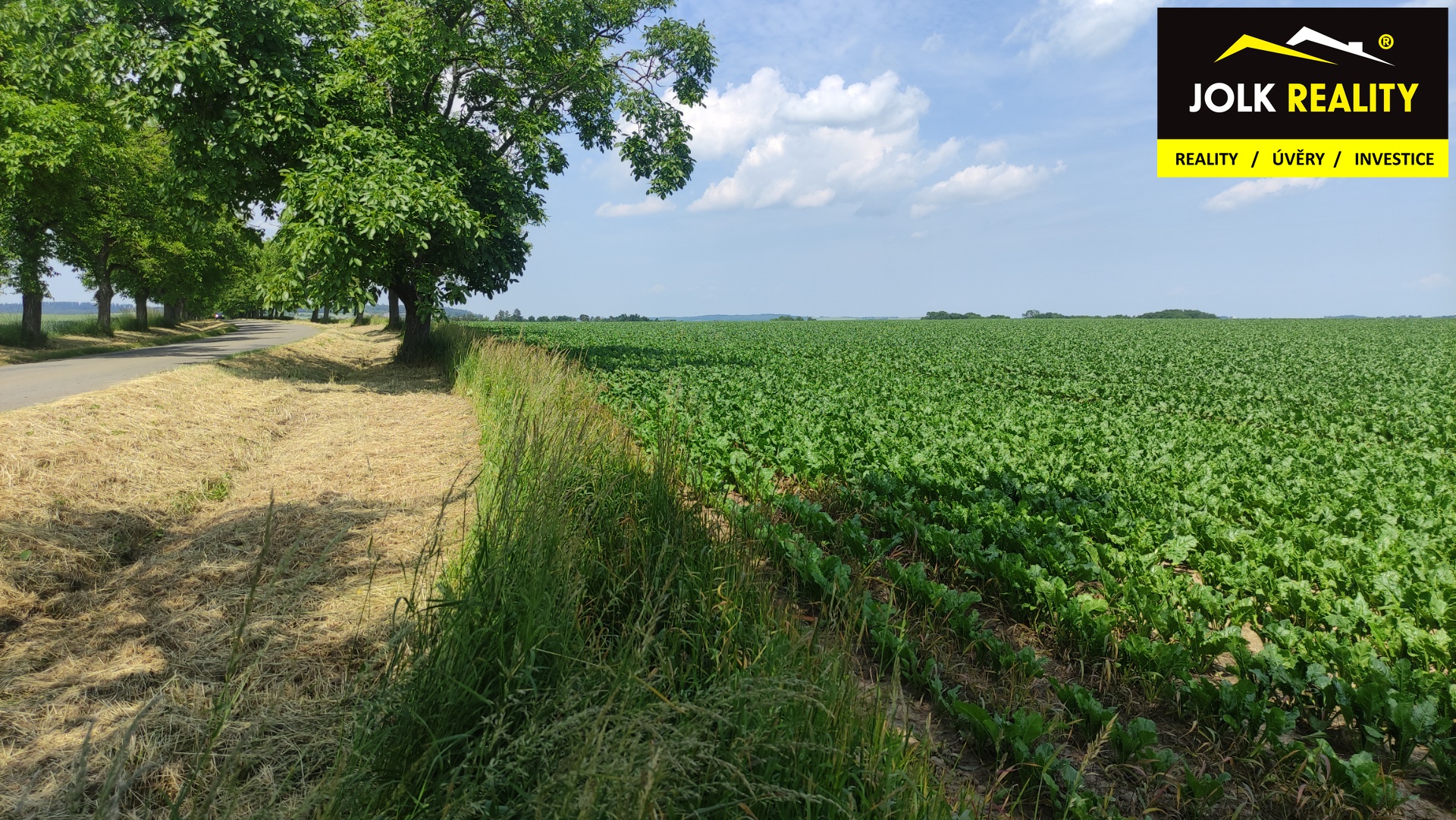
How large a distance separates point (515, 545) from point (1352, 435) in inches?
548

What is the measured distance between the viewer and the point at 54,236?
25109 mm

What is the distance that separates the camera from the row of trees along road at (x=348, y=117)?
41.2ft

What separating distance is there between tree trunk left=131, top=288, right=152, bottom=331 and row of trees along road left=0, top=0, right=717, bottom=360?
13.2 metres

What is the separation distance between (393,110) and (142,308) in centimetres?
2897

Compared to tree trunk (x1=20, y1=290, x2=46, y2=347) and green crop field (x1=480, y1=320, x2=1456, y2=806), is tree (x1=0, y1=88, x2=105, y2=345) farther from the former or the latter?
green crop field (x1=480, y1=320, x2=1456, y2=806)

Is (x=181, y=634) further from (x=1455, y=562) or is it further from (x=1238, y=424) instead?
(x=1238, y=424)

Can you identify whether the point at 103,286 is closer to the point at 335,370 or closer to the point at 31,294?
the point at 31,294

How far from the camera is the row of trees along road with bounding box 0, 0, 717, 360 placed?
12.5 m

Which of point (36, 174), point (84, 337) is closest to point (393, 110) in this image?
point (36, 174)

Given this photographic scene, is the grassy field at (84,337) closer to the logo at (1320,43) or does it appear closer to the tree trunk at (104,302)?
the tree trunk at (104,302)

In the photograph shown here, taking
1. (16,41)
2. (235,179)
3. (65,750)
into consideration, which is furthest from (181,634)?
(16,41)

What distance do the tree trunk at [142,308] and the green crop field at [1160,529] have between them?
32.9m

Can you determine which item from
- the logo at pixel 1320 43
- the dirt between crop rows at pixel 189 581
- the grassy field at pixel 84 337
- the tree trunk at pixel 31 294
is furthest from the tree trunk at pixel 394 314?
the logo at pixel 1320 43

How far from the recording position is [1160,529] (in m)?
6.12
